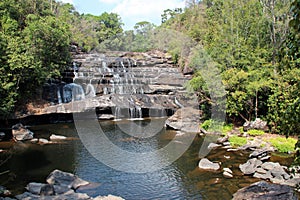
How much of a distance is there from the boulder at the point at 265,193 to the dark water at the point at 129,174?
2.40ft

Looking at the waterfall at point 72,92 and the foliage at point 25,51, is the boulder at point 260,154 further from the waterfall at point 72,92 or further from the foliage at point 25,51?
the waterfall at point 72,92

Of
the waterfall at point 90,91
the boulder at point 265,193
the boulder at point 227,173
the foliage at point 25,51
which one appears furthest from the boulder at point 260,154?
the waterfall at point 90,91

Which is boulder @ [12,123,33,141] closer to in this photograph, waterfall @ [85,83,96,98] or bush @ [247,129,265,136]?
waterfall @ [85,83,96,98]

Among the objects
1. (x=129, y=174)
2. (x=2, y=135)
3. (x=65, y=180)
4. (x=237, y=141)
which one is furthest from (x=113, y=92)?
(x=65, y=180)

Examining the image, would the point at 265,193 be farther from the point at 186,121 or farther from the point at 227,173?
the point at 186,121

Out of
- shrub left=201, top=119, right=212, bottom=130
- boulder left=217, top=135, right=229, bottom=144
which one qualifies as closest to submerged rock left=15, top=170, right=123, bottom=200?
boulder left=217, top=135, right=229, bottom=144

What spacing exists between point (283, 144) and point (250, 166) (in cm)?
439

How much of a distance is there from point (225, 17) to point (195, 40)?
38.0 feet

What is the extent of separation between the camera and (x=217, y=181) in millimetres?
13820

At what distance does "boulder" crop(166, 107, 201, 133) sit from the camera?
24.5 m

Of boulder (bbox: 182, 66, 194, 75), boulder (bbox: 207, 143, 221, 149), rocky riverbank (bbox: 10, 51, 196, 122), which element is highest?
boulder (bbox: 182, 66, 194, 75)

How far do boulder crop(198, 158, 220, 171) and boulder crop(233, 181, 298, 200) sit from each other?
3.32 metres

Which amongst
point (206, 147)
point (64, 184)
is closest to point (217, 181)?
point (206, 147)

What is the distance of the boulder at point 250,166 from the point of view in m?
14.7
